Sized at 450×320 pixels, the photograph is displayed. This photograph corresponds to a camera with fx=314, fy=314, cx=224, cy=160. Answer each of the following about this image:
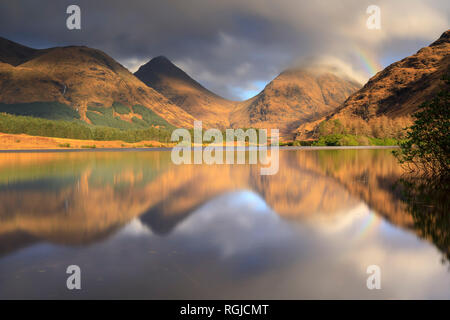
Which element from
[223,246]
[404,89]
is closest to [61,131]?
[223,246]

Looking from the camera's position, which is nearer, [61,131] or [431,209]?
[431,209]

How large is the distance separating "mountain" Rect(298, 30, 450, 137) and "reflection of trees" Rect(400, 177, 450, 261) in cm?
15267

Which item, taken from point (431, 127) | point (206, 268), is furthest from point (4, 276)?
point (431, 127)

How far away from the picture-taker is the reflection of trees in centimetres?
770

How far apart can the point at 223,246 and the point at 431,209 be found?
7811 millimetres

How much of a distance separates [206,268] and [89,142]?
131m

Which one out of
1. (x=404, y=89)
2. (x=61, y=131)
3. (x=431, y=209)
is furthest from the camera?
(x=404, y=89)

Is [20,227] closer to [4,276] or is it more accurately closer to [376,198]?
[4,276]

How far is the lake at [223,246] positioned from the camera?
202 inches

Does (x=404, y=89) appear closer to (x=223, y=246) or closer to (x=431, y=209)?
(x=431, y=209)

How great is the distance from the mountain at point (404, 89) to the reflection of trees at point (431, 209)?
501ft

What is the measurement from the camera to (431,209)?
10.7 meters
